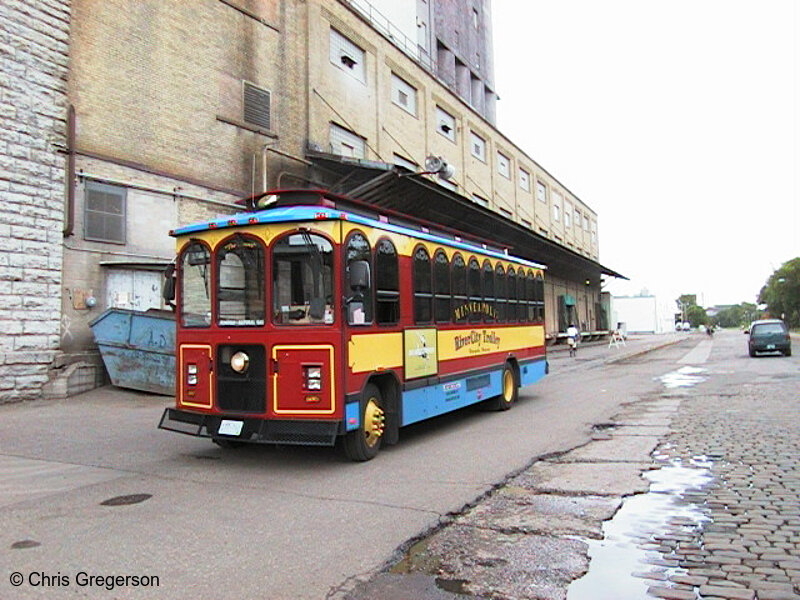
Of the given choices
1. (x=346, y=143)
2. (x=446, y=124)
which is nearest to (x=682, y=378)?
(x=346, y=143)

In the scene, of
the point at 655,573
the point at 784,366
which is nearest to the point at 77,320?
the point at 655,573

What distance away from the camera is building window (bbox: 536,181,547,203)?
160 feet

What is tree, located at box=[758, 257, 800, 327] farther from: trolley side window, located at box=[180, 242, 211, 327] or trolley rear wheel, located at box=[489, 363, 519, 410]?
trolley side window, located at box=[180, 242, 211, 327]

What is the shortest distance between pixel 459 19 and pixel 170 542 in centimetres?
4559

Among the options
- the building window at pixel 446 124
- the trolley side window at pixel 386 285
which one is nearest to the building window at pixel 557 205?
the building window at pixel 446 124

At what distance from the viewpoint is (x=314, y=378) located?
7301 millimetres

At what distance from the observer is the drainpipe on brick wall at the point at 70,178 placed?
1398 cm

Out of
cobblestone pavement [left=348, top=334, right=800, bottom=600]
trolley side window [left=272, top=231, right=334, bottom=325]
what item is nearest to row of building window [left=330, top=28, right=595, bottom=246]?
trolley side window [left=272, top=231, right=334, bottom=325]

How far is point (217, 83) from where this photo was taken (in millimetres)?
18359

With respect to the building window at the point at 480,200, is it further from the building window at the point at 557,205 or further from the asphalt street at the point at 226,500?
the asphalt street at the point at 226,500

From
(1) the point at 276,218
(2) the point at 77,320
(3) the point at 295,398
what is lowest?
(3) the point at 295,398

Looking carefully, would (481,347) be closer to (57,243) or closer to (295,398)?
(295,398)

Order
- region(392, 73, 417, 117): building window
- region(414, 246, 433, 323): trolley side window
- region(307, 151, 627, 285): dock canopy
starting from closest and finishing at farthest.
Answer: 1. region(414, 246, 433, 323): trolley side window
2. region(307, 151, 627, 285): dock canopy
3. region(392, 73, 417, 117): building window

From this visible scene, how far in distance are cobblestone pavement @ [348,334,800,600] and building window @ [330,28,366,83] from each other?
18817mm
